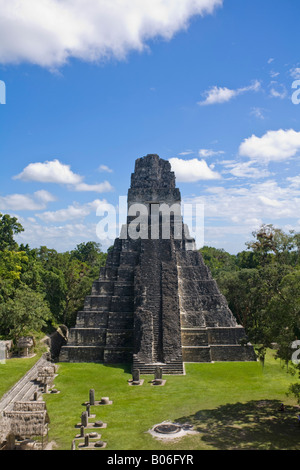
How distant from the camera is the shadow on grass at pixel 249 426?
11875 millimetres

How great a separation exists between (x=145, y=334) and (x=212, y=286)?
6.46 m

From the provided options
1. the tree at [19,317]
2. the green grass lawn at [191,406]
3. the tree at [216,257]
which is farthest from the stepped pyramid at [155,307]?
the tree at [216,257]

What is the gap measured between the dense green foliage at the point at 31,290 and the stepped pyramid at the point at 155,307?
3359 mm

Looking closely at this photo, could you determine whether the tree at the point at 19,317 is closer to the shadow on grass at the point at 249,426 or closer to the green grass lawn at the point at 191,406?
the green grass lawn at the point at 191,406

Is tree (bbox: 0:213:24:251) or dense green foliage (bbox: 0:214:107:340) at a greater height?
tree (bbox: 0:213:24:251)

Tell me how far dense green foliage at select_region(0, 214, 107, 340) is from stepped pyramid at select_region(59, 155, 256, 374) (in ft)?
11.0

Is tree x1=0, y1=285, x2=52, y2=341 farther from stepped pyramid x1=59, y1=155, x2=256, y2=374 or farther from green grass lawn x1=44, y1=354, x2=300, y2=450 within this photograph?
green grass lawn x1=44, y1=354, x2=300, y2=450

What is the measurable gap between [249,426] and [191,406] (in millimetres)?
2960

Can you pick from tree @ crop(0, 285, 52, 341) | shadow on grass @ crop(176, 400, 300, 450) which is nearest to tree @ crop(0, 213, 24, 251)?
tree @ crop(0, 285, 52, 341)

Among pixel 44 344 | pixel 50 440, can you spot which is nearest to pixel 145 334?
pixel 44 344

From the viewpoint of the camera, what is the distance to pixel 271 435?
12.5 metres

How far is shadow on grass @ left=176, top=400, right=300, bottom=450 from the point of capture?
11875 mm

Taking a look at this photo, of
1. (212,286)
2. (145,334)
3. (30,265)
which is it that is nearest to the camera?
(145,334)
